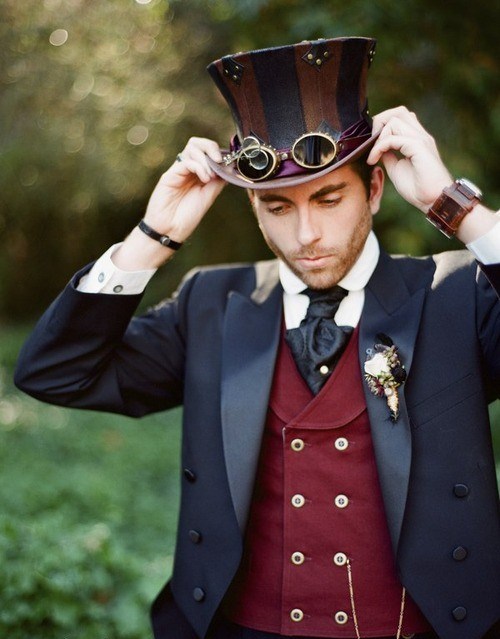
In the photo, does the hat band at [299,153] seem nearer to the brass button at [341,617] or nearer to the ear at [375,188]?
the ear at [375,188]

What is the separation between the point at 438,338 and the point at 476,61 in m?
2.45

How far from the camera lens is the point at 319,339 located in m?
2.53

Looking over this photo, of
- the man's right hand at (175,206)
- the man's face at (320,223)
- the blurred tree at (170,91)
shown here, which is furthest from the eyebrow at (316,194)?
the blurred tree at (170,91)

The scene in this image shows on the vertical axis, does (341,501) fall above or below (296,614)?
above

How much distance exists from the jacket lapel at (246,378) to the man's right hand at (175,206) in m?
0.29

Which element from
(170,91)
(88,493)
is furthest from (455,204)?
(170,91)

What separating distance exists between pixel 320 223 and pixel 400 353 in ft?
1.48

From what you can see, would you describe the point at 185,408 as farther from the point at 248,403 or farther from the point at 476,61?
the point at 476,61

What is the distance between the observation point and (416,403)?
94.2 inches

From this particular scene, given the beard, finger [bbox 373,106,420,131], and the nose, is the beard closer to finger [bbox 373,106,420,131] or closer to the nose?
the nose

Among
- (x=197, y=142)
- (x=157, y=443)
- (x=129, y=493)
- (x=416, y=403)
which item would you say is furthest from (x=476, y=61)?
(x=157, y=443)

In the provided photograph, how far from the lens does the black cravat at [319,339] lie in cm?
250

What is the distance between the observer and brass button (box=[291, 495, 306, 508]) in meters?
2.42

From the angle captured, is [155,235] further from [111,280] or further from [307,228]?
[307,228]
